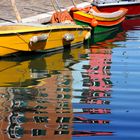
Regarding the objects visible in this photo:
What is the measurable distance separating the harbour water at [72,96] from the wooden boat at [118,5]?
9.33 meters

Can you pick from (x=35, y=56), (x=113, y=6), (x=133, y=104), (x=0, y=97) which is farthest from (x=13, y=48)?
(x=113, y=6)

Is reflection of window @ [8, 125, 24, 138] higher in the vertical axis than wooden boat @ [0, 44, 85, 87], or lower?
lower

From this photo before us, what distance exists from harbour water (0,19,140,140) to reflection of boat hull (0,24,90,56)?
313 millimetres

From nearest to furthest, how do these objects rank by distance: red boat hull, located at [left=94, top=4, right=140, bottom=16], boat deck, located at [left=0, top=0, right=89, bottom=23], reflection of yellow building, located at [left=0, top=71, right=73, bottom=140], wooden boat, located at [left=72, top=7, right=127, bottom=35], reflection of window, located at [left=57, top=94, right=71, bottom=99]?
reflection of yellow building, located at [left=0, top=71, right=73, bottom=140]
reflection of window, located at [left=57, top=94, right=71, bottom=99]
wooden boat, located at [left=72, top=7, right=127, bottom=35]
boat deck, located at [left=0, top=0, right=89, bottom=23]
red boat hull, located at [left=94, top=4, right=140, bottom=16]

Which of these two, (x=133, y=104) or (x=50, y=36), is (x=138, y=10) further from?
(x=133, y=104)

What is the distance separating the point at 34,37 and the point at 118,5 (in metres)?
12.6

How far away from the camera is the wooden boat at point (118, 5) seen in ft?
89.7

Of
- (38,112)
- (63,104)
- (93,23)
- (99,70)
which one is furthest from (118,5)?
(38,112)

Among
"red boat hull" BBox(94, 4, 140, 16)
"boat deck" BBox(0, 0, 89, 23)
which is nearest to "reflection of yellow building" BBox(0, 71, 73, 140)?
"boat deck" BBox(0, 0, 89, 23)

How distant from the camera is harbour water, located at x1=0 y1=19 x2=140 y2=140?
8763mm

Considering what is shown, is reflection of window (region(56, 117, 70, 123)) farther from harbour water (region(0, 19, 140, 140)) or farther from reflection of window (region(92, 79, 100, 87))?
reflection of window (region(92, 79, 100, 87))

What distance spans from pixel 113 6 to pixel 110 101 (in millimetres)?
17525

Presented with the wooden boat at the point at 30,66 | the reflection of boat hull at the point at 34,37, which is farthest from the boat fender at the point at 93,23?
the reflection of boat hull at the point at 34,37

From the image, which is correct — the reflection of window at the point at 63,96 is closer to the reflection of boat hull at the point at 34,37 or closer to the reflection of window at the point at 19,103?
the reflection of window at the point at 19,103
